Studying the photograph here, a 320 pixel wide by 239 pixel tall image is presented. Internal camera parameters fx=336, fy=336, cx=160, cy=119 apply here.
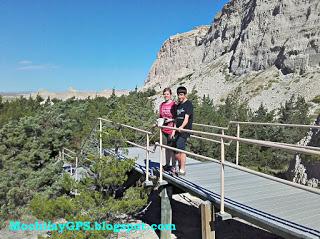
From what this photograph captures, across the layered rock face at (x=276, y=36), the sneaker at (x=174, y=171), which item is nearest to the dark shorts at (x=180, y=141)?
the sneaker at (x=174, y=171)

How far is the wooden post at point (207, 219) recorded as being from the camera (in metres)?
5.04

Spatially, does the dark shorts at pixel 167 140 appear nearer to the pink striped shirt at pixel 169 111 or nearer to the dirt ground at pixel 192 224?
the pink striped shirt at pixel 169 111

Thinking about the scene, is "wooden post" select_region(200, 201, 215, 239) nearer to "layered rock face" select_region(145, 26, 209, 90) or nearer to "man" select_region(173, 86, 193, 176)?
"man" select_region(173, 86, 193, 176)

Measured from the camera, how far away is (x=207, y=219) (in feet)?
16.8

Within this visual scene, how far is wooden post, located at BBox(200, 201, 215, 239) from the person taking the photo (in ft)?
16.5

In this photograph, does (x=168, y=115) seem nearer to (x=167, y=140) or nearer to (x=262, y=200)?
(x=167, y=140)

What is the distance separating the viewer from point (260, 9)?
55.1 m

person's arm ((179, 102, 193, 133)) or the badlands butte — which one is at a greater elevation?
the badlands butte

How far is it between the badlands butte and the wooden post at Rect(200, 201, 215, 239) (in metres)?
32.1

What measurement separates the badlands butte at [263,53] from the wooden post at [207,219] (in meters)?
32.1

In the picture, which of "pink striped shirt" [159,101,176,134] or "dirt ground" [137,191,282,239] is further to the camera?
"dirt ground" [137,191,282,239]

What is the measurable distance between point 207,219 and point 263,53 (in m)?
50.4

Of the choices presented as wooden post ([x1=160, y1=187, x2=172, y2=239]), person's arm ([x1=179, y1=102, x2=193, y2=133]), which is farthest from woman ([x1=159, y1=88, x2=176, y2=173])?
wooden post ([x1=160, y1=187, x2=172, y2=239])

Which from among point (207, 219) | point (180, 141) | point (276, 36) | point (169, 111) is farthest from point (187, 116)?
point (276, 36)
